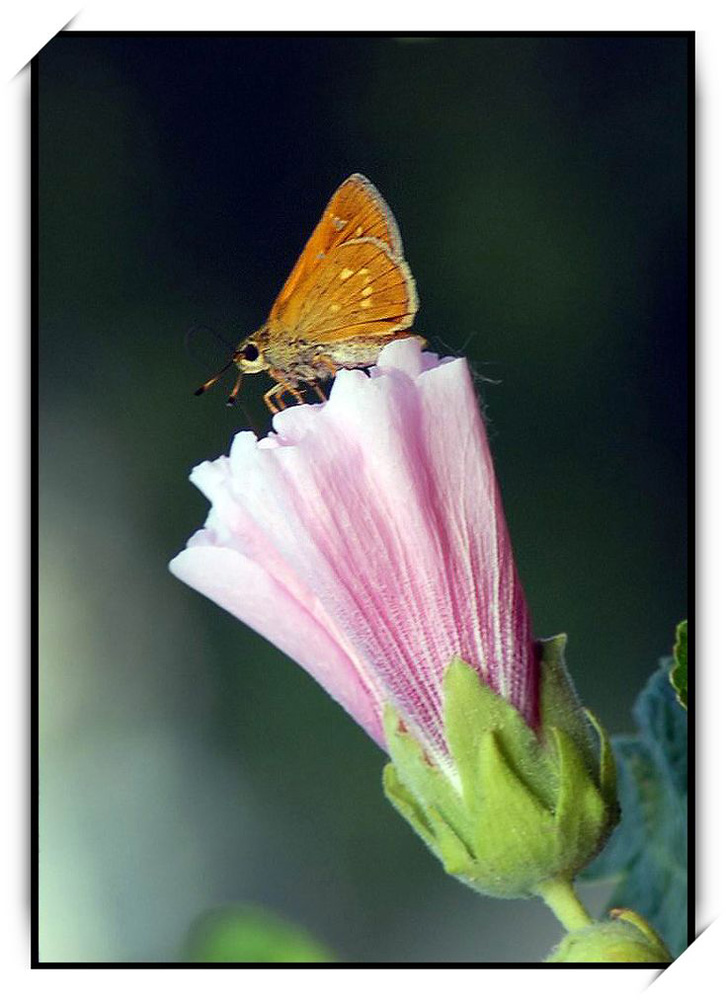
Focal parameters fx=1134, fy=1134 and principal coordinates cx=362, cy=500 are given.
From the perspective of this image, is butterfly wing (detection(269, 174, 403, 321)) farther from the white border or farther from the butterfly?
the white border

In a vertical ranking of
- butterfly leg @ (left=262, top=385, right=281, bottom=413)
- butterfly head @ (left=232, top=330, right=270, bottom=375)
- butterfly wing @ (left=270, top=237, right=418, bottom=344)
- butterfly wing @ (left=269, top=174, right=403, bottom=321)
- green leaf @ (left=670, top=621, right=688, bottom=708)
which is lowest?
green leaf @ (left=670, top=621, right=688, bottom=708)

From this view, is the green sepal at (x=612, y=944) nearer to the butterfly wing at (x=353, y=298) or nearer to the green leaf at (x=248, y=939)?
the green leaf at (x=248, y=939)

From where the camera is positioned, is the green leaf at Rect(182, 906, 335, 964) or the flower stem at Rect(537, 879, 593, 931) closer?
the flower stem at Rect(537, 879, 593, 931)

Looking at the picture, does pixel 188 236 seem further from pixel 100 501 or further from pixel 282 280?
pixel 100 501

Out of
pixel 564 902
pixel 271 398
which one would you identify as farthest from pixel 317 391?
pixel 564 902

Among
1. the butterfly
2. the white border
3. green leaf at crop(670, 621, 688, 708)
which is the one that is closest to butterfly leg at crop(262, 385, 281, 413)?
the butterfly

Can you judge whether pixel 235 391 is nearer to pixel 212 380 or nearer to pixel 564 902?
pixel 212 380
